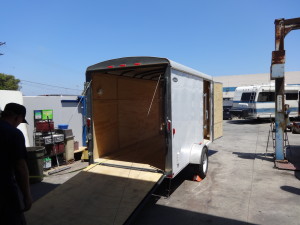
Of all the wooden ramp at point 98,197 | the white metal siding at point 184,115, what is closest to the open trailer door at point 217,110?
the white metal siding at point 184,115

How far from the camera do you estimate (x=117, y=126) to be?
275 inches

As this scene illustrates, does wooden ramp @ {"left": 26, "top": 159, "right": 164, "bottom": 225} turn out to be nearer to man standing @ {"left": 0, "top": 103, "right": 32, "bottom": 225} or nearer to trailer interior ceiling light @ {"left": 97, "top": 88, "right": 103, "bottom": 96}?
man standing @ {"left": 0, "top": 103, "right": 32, "bottom": 225}

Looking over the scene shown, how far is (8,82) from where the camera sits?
123 ft

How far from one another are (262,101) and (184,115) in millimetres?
15740

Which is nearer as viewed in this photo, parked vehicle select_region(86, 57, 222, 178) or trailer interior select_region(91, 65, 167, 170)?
parked vehicle select_region(86, 57, 222, 178)

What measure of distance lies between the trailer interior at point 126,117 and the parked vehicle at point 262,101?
12.4 meters

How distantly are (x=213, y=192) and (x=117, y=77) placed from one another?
3782 mm

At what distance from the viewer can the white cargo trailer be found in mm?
3967

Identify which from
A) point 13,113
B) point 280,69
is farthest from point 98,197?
point 280,69

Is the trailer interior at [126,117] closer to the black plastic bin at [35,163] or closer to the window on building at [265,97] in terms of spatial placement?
the black plastic bin at [35,163]

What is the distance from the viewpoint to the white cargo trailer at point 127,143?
397 cm

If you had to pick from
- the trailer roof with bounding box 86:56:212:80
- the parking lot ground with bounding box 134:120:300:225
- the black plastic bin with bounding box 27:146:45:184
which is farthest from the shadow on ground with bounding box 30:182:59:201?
the trailer roof with bounding box 86:56:212:80

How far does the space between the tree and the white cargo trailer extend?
35.1m

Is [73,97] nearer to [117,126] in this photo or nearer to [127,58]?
[117,126]
